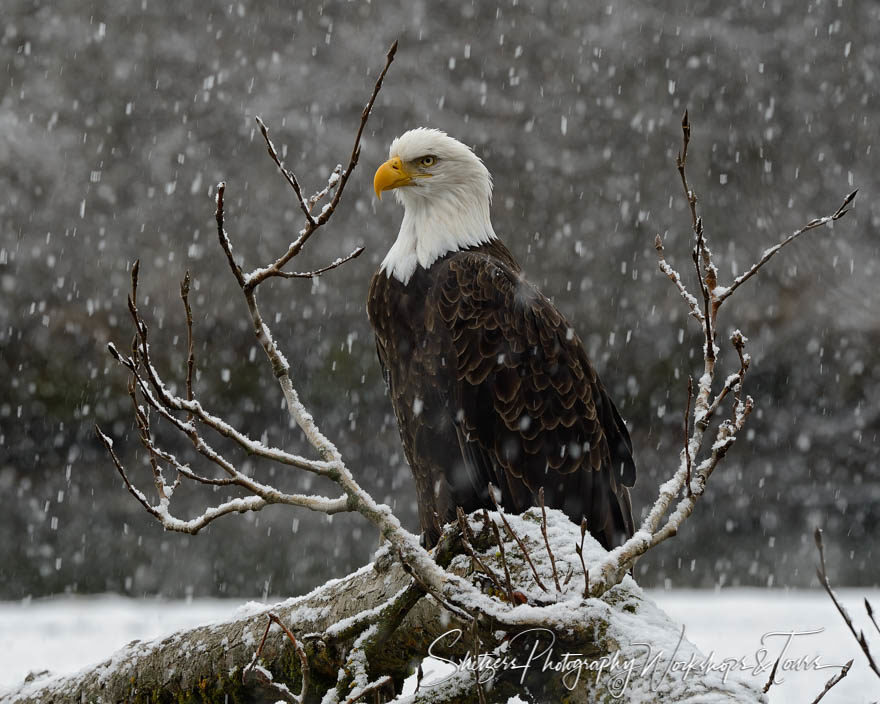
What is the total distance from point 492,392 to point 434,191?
2.51 ft

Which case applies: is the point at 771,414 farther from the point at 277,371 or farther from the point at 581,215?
the point at 277,371

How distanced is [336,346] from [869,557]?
20.8 ft

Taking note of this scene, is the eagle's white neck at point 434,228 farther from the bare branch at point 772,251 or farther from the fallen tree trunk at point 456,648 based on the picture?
the bare branch at point 772,251

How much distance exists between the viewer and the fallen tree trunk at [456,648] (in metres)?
1.52

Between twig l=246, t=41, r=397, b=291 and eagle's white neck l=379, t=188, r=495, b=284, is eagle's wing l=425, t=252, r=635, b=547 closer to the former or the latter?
eagle's white neck l=379, t=188, r=495, b=284

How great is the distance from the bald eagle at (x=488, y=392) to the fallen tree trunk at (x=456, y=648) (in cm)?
74

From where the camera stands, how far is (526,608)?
1478mm

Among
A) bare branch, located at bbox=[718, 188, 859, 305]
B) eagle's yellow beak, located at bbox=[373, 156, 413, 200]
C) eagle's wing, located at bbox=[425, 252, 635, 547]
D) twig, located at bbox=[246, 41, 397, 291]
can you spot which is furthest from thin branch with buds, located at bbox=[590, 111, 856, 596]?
eagle's yellow beak, located at bbox=[373, 156, 413, 200]

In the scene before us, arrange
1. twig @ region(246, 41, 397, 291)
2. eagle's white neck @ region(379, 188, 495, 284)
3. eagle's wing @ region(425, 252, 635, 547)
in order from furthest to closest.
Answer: eagle's white neck @ region(379, 188, 495, 284) → eagle's wing @ region(425, 252, 635, 547) → twig @ region(246, 41, 397, 291)

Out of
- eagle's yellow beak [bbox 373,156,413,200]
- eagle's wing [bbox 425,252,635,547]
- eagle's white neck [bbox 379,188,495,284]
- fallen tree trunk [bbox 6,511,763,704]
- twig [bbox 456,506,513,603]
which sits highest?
eagle's yellow beak [bbox 373,156,413,200]

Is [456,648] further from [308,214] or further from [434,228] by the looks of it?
[434,228]

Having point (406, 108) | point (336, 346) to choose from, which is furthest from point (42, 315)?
point (406, 108)

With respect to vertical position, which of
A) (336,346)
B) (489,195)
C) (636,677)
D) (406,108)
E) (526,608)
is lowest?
(636,677)

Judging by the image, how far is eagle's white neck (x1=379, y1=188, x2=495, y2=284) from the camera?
2.99m
